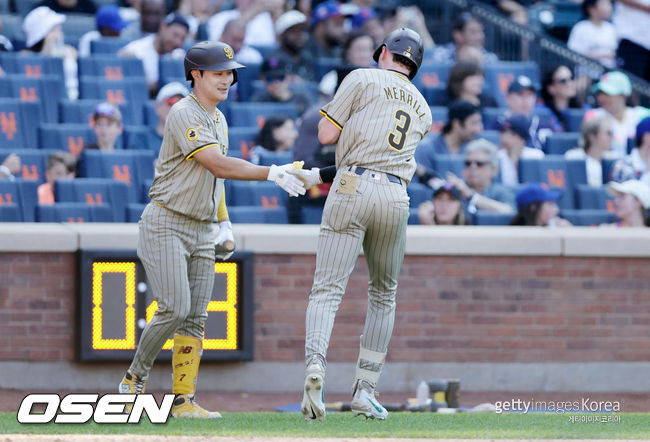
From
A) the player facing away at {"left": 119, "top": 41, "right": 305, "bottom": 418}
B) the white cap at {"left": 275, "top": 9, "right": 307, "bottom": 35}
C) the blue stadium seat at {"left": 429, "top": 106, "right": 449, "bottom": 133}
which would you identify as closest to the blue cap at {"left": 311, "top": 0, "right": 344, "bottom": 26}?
the white cap at {"left": 275, "top": 9, "right": 307, "bottom": 35}

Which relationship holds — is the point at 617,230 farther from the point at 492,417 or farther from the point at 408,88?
the point at 408,88

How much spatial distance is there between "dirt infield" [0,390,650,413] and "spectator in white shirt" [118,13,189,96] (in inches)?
152

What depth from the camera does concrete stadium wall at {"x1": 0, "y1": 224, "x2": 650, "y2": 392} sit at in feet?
28.2

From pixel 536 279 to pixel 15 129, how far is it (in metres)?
4.61

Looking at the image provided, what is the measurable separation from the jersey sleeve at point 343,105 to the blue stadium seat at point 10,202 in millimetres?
4147

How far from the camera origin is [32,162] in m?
10.0

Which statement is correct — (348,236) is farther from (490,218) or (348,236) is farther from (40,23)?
(40,23)

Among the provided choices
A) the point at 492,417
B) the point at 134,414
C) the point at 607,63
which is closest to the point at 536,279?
the point at 492,417

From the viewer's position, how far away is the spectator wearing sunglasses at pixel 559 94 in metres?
12.4

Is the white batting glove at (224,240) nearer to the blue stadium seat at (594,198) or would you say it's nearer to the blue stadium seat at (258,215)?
the blue stadium seat at (258,215)

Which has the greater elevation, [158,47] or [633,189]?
[158,47]

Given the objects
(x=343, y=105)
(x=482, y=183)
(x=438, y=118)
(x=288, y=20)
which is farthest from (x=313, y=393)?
(x=288, y=20)

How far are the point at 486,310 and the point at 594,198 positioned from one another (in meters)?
2.10

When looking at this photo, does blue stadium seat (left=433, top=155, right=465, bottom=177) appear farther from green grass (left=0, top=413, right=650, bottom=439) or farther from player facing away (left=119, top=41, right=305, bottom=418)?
player facing away (left=119, top=41, right=305, bottom=418)
